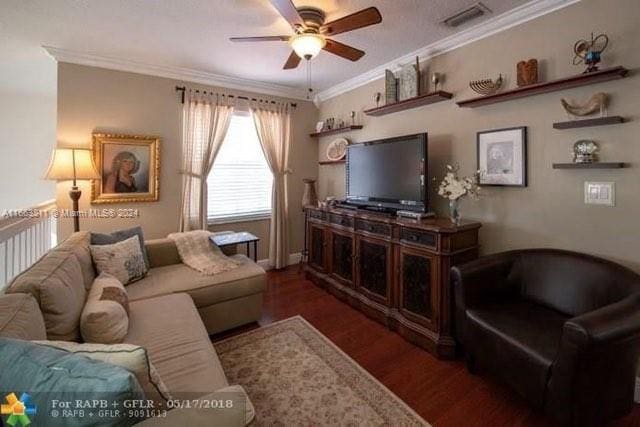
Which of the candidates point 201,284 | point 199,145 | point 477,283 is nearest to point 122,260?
point 201,284

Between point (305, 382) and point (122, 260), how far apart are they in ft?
5.67

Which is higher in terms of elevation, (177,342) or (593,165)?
(593,165)

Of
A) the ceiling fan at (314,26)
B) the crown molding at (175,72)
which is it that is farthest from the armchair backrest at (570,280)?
the crown molding at (175,72)

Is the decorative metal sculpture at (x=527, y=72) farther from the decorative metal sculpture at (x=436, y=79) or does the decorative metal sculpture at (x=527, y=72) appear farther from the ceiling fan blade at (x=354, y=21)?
the ceiling fan blade at (x=354, y=21)

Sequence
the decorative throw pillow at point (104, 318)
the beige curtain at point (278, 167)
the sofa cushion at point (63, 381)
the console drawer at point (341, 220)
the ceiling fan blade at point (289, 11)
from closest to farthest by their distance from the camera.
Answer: the sofa cushion at point (63, 381), the decorative throw pillow at point (104, 318), the ceiling fan blade at point (289, 11), the console drawer at point (341, 220), the beige curtain at point (278, 167)

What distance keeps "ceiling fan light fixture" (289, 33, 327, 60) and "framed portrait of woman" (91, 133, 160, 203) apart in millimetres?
2288

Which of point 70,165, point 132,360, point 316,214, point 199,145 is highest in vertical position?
point 199,145

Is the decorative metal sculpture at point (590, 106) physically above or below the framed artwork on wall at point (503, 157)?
above

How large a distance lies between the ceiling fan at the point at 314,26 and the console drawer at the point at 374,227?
4.77ft

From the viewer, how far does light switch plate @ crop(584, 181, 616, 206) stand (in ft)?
6.44

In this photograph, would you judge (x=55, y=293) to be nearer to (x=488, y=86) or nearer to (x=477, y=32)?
(x=488, y=86)

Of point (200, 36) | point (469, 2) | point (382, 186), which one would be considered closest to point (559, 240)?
point (382, 186)

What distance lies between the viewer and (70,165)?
287 centimetres

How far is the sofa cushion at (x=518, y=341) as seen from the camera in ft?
5.20
